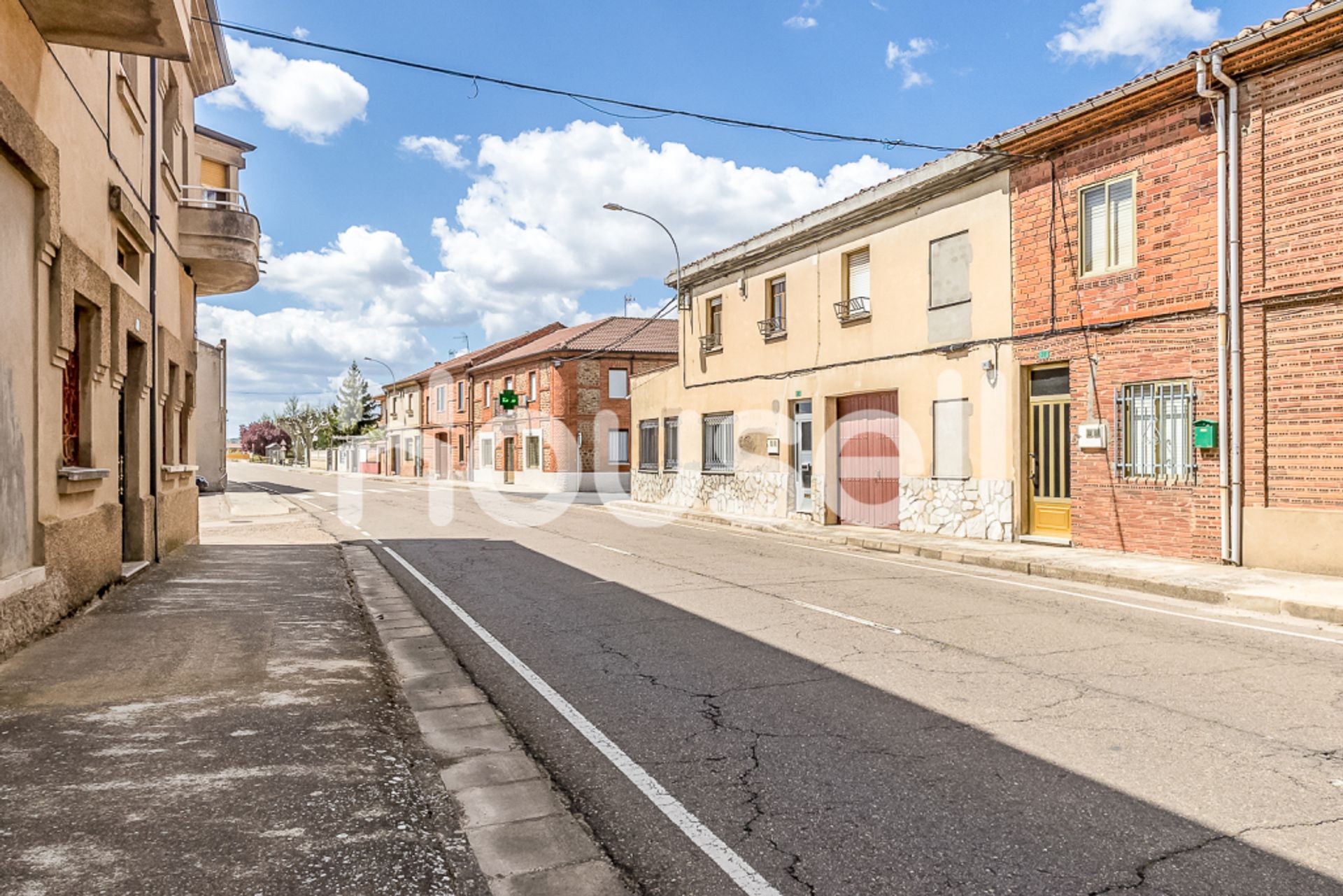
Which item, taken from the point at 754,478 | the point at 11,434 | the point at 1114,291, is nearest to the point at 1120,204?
the point at 1114,291

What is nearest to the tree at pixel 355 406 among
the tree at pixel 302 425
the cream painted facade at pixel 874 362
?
the tree at pixel 302 425

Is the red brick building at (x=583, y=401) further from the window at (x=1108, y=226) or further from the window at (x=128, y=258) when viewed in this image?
the window at (x=128, y=258)

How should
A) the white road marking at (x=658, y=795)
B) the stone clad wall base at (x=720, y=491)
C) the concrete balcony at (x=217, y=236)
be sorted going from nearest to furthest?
the white road marking at (x=658, y=795) < the concrete balcony at (x=217, y=236) < the stone clad wall base at (x=720, y=491)

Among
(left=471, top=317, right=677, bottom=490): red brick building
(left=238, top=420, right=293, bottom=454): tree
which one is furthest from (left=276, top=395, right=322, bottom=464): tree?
(left=471, top=317, right=677, bottom=490): red brick building

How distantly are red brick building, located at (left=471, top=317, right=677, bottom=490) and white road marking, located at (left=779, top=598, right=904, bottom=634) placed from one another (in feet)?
99.1

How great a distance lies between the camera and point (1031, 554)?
41.9 feet

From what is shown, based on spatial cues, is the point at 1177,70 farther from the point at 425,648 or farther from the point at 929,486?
the point at 425,648

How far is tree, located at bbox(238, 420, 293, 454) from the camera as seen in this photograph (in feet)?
406

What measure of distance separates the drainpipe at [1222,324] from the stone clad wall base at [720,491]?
10.2 meters

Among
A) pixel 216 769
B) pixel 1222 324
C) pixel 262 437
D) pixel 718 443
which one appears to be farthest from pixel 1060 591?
pixel 262 437

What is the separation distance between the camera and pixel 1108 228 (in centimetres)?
1326

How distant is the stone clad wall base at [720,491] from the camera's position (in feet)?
69.2

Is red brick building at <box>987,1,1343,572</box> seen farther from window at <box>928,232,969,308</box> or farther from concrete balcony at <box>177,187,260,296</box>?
concrete balcony at <box>177,187,260,296</box>

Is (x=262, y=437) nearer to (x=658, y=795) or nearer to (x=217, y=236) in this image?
(x=217, y=236)
